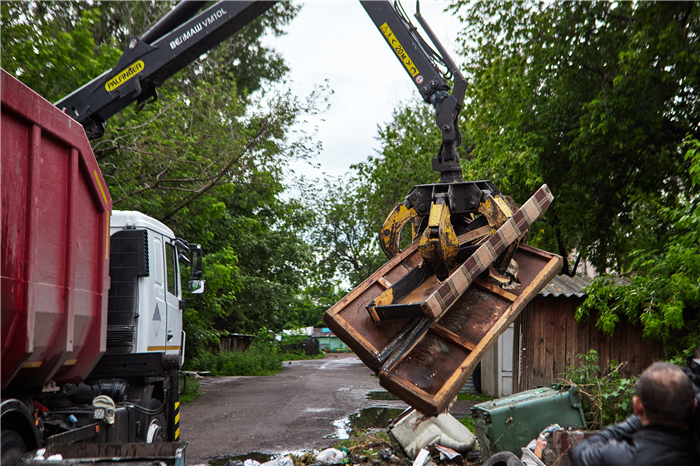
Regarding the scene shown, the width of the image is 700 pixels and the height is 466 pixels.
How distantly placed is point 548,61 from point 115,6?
10.4 metres

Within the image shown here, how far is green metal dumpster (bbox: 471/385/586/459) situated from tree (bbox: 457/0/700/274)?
4317 millimetres

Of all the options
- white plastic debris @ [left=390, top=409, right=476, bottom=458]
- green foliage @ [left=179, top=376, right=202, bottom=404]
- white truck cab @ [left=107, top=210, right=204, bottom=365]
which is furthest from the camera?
green foliage @ [left=179, top=376, right=202, bottom=404]

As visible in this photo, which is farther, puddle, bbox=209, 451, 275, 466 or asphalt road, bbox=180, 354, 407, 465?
asphalt road, bbox=180, 354, 407, 465

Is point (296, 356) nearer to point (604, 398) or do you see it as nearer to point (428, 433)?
point (428, 433)

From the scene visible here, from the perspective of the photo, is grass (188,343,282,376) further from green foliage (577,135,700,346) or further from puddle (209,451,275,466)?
green foliage (577,135,700,346)

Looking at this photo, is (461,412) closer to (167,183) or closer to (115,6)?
(167,183)

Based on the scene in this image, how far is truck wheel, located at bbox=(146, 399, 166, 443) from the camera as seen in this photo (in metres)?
5.86

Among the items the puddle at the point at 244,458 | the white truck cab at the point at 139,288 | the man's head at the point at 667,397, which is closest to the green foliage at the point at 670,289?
the puddle at the point at 244,458

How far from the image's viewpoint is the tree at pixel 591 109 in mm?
9938

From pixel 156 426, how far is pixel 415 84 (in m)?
4.66

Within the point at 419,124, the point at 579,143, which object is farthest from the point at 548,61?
the point at 419,124

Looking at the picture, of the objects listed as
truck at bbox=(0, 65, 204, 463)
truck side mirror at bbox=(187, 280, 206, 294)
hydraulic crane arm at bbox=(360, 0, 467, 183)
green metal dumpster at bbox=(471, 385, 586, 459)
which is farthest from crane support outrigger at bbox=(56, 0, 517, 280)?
green metal dumpster at bbox=(471, 385, 586, 459)

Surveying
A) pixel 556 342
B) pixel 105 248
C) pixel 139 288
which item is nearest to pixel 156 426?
pixel 139 288

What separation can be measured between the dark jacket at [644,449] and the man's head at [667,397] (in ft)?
0.14
